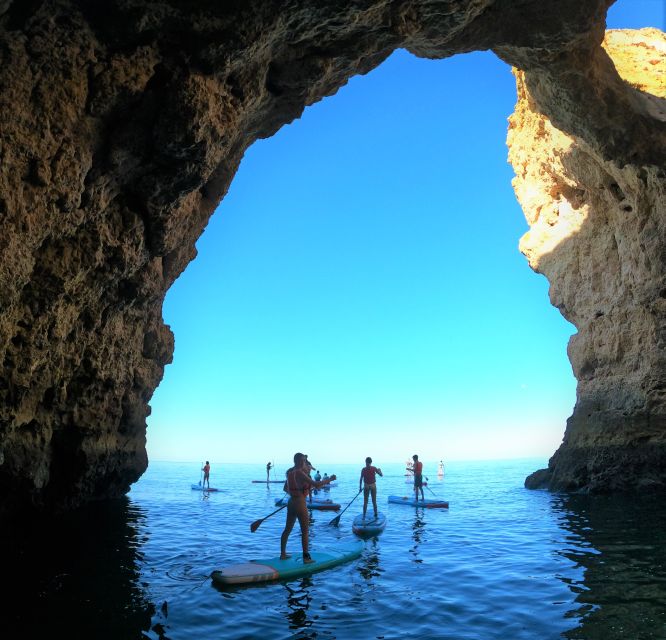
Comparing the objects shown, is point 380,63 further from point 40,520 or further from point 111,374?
point 40,520

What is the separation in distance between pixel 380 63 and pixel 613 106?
9441mm

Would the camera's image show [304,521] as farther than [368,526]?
No

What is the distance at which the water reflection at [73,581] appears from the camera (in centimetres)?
602

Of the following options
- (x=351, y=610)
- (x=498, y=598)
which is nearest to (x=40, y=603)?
(x=351, y=610)

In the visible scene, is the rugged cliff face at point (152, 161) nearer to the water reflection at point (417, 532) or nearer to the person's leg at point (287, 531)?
the person's leg at point (287, 531)

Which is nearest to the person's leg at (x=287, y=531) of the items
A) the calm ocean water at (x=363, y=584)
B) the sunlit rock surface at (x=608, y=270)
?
the calm ocean water at (x=363, y=584)

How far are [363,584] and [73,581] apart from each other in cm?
475

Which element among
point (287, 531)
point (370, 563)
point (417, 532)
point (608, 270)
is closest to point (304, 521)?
point (287, 531)

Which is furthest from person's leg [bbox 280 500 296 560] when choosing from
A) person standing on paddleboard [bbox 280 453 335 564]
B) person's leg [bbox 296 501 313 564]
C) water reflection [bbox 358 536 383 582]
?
water reflection [bbox 358 536 383 582]

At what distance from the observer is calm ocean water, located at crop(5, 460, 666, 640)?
5973 mm

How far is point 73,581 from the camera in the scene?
8.02 metres

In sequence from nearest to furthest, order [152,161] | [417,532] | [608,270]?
[152,161]
[417,532]
[608,270]

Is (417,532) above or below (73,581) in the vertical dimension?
below

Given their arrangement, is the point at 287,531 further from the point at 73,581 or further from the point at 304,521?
the point at 73,581
